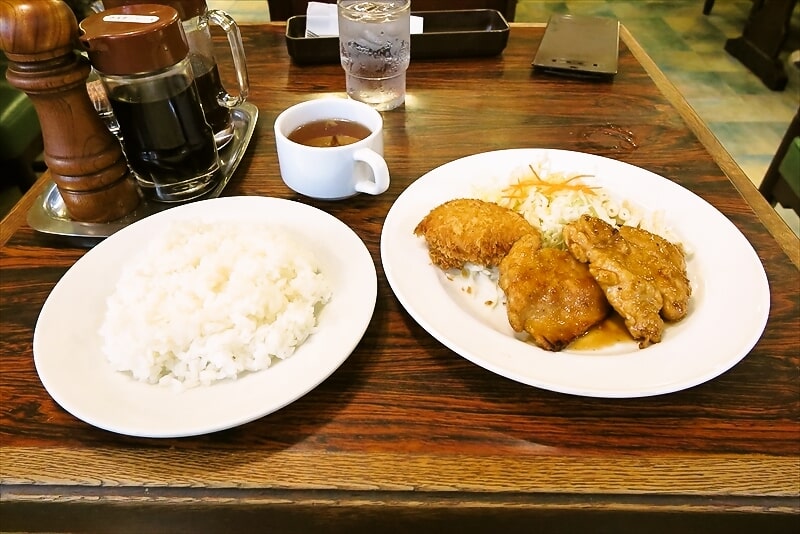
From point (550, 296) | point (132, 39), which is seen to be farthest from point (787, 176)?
point (132, 39)

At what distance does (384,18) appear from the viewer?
1488mm

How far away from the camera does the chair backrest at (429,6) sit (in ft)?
8.86

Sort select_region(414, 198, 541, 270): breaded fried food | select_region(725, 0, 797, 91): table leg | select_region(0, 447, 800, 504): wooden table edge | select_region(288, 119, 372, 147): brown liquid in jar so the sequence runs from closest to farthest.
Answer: select_region(0, 447, 800, 504): wooden table edge → select_region(414, 198, 541, 270): breaded fried food → select_region(288, 119, 372, 147): brown liquid in jar → select_region(725, 0, 797, 91): table leg

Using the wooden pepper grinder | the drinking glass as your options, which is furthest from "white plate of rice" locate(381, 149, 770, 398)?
the wooden pepper grinder

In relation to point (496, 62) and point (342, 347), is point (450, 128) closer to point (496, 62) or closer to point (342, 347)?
point (496, 62)

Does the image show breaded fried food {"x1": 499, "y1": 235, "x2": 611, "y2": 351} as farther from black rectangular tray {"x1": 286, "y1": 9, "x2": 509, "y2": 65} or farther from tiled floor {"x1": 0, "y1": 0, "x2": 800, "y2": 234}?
tiled floor {"x1": 0, "y1": 0, "x2": 800, "y2": 234}

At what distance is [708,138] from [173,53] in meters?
1.32

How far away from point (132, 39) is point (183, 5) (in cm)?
33

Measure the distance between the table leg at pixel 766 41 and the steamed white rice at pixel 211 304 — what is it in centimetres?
454

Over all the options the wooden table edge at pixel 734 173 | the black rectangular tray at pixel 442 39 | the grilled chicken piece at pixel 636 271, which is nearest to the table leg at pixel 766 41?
the wooden table edge at pixel 734 173

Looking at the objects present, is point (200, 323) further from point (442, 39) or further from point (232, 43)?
point (442, 39)

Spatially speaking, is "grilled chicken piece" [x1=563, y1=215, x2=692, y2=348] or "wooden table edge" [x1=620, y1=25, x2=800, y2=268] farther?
"wooden table edge" [x1=620, y1=25, x2=800, y2=268]

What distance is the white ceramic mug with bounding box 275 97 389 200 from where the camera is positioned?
1.17 m

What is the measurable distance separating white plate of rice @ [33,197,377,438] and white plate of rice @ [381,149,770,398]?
0.38ft
